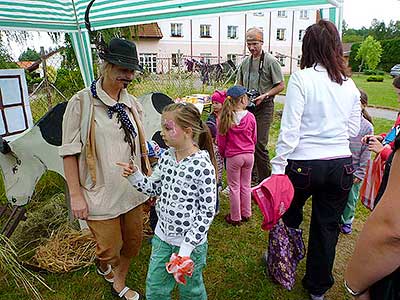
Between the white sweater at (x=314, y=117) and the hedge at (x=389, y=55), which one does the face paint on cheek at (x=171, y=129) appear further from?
the hedge at (x=389, y=55)

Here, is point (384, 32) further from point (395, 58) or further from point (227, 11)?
point (227, 11)

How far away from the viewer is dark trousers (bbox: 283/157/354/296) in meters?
1.98

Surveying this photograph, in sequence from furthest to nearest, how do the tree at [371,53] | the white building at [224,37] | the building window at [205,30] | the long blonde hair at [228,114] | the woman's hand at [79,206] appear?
1. the tree at [371,53]
2. the building window at [205,30]
3. the white building at [224,37]
4. the long blonde hair at [228,114]
5. the woman's hand at [79,206]

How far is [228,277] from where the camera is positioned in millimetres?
2615

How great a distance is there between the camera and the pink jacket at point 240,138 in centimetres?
317

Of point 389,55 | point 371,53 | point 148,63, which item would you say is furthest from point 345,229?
point 371,53

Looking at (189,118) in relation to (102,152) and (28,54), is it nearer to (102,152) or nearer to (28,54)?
(102,152)

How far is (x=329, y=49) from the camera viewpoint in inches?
75.4

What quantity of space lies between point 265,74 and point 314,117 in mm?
1975

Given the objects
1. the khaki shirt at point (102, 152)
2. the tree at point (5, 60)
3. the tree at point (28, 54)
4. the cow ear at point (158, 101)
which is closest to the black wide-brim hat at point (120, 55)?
the khaki shirt at point (102, 152)

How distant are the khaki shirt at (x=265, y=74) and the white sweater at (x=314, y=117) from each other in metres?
1.82

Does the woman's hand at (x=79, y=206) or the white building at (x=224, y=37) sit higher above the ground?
the white building at (x=224, y=37)

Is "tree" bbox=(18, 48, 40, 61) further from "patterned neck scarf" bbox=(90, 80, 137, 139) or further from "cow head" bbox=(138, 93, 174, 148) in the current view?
"patterned neck scarf" bbox=(90, 80, 137, 139)

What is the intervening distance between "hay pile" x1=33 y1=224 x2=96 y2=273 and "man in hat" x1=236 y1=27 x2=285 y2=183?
2.09 metres
